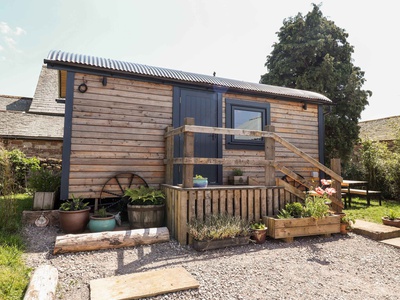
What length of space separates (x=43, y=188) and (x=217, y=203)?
11.6ft

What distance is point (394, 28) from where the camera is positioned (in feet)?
20.1

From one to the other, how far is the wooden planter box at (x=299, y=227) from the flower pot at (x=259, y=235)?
0.60ft

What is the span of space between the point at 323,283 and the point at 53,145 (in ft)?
34.0

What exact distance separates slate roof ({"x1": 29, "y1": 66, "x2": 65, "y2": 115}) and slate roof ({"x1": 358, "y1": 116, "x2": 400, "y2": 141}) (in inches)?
657

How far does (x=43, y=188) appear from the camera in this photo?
16.1 ft

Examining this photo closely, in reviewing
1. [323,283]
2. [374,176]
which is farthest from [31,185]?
[374,176]

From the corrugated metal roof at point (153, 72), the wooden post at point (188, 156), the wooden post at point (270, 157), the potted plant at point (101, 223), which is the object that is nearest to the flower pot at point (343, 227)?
the wooden post at point (270, 157)

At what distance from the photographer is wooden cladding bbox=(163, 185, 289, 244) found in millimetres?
3975

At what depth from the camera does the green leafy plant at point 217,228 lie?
3706 mm

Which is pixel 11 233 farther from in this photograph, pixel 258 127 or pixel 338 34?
pixel 338 34

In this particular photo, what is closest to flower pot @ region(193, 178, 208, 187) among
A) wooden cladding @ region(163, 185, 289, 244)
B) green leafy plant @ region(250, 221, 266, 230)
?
wooden cladding @ region(163, 185, 289, 244)

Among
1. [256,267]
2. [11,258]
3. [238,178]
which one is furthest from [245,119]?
[11,258]

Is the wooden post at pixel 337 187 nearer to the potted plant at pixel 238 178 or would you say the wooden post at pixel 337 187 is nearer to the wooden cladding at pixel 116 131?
the potted plant at pixel 238 178

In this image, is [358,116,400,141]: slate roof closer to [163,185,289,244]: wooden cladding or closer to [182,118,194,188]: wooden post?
[163,185,289,244]: wooden cladding
